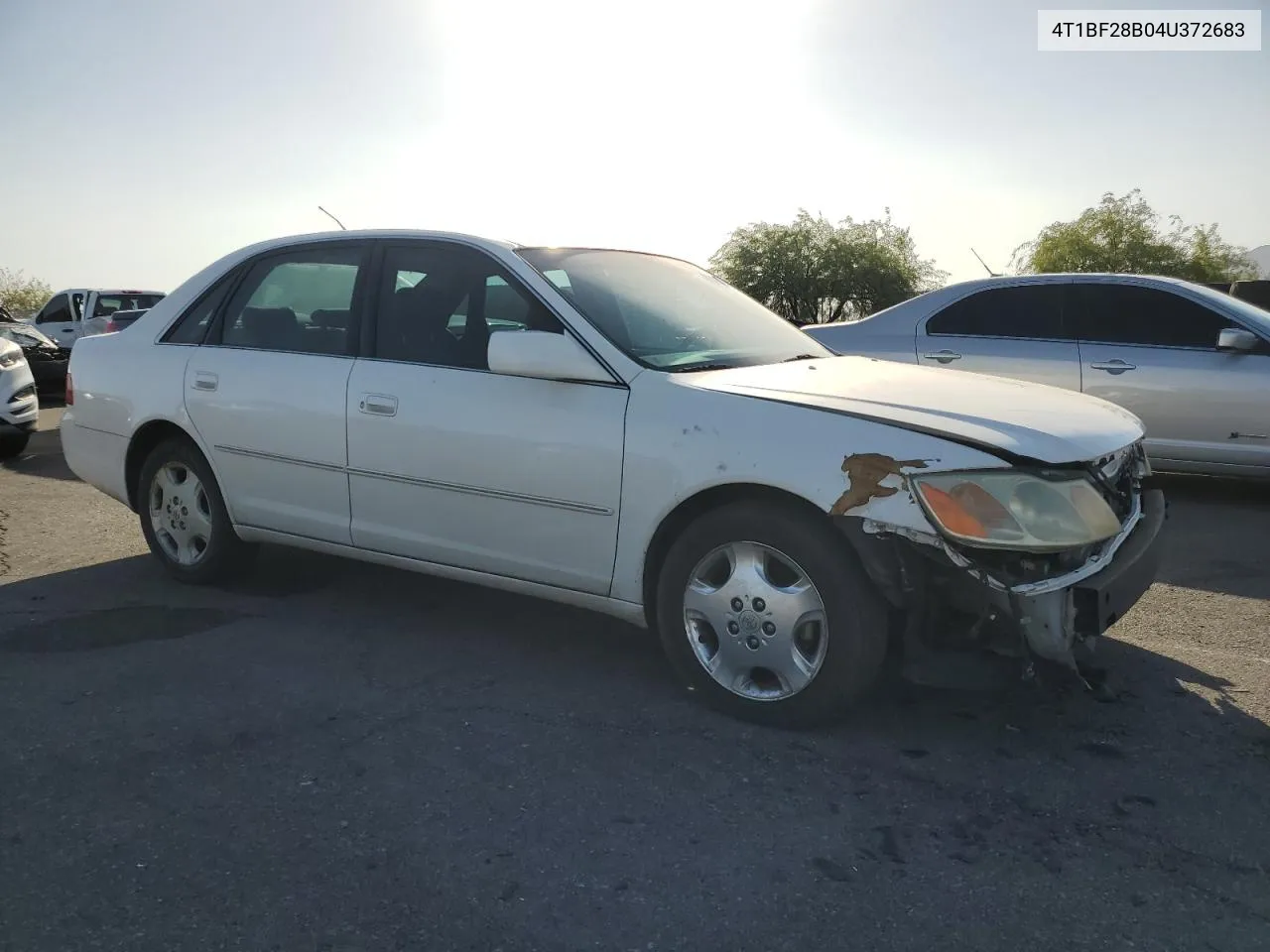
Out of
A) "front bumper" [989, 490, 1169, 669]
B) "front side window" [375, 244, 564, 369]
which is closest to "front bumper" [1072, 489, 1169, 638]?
"front bumper" [989, 490, 1169, 669]

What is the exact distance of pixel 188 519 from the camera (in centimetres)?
520

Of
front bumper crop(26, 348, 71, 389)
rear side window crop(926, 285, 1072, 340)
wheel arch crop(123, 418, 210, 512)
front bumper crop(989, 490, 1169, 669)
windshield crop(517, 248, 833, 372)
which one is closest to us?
front bumper crop(989, 490, 1169, 669)

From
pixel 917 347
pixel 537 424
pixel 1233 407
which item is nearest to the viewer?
pixel 537 424

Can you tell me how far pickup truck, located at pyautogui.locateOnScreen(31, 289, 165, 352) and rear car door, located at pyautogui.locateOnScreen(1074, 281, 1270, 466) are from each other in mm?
15640

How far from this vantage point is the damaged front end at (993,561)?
10.4 ft

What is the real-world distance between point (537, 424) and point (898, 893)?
2014mm

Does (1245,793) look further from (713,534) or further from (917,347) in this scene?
(917,347)

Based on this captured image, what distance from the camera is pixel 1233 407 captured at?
717cm

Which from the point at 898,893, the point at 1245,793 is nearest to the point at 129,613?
the point at 898,893

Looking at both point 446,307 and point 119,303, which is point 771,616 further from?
point 119,303

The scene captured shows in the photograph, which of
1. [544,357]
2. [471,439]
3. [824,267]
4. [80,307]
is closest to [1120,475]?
[544,357]

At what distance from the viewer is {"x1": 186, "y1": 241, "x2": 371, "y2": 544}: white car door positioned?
4.57 m

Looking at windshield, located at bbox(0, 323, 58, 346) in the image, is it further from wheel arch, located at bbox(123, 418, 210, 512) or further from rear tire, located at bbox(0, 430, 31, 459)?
wheel arch, located at bbox(123, 418, 210, 512)

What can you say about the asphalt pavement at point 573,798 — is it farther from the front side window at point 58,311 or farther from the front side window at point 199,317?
the front side window at point 58,311
